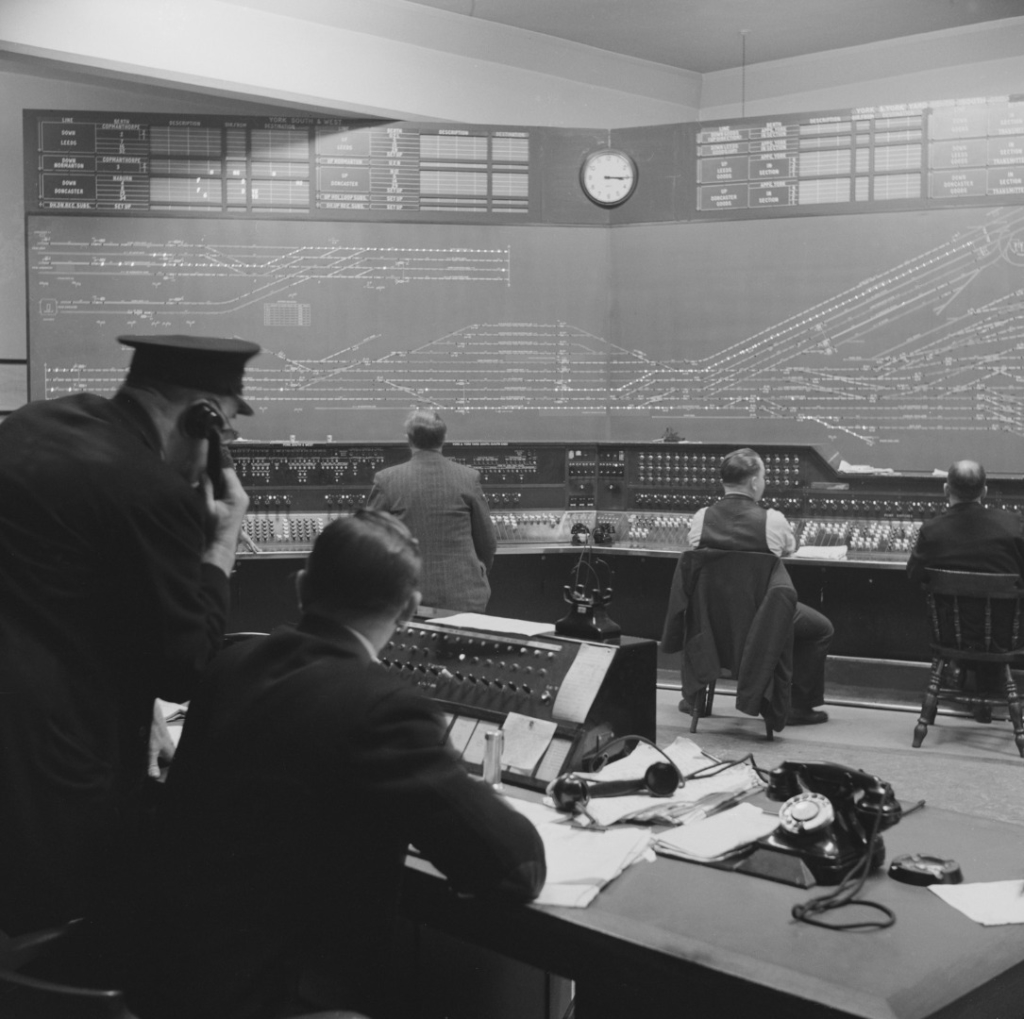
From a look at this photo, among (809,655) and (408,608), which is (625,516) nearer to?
(809,655)

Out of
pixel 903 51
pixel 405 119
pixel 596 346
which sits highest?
pixel 903 51

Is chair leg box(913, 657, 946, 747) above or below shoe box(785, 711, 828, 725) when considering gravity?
above

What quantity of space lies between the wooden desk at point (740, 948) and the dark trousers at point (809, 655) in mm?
4099

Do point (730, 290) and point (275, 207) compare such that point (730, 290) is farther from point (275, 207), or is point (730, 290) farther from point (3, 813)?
point (3, 813)

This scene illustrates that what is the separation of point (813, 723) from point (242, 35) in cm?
482

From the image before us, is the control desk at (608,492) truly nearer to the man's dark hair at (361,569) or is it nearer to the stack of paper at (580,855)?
the stack of paper at (580,855)

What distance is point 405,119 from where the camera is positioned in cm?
764

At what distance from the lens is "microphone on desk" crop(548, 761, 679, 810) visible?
2410 millimetres

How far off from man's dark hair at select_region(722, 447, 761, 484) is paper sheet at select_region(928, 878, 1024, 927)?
13.1ft

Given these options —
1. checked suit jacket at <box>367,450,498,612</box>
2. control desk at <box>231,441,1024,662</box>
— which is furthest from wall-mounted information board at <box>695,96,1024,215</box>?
checked suit jacket at <box>367,450,498,612</box>

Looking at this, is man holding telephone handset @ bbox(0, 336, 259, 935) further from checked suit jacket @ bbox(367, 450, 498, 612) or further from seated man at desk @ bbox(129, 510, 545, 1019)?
checked suit jacket @ bbox(367, 450, 498, 612)

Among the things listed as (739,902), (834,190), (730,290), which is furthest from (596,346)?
(739,902)

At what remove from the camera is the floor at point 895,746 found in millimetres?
5203

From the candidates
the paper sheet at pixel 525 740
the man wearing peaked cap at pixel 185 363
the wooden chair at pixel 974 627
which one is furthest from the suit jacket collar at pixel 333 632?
the wooden chair at pixel 974 627
